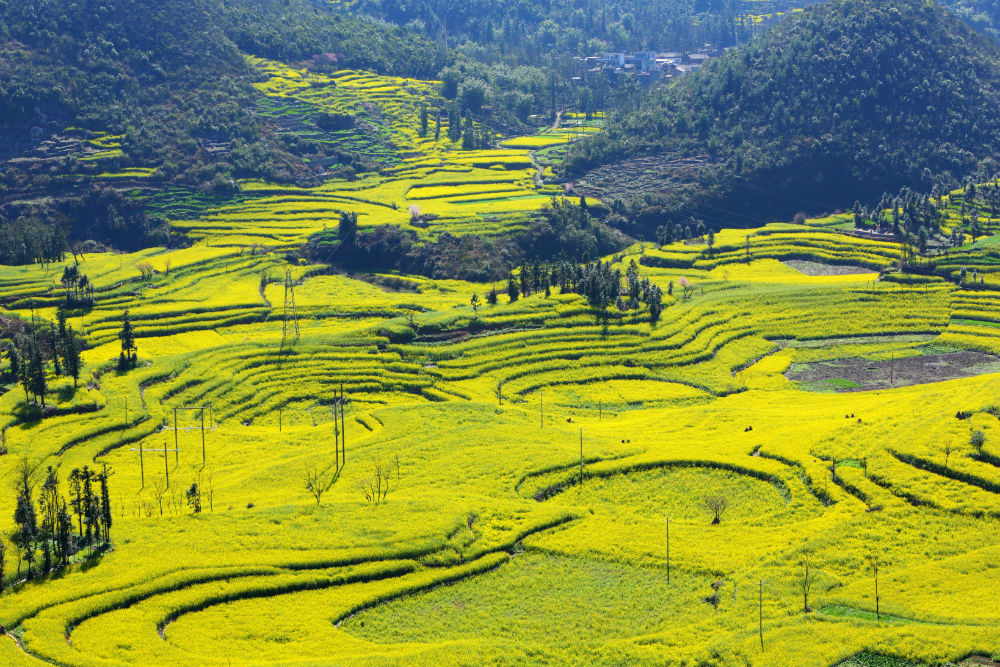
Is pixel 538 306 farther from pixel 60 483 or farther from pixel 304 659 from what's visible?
pixel 304 659

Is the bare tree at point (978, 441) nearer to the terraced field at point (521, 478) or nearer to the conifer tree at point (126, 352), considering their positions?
the terraced field at point (521, 478)

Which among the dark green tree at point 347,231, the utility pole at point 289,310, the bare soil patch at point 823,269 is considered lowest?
the utility pole at point 289,310

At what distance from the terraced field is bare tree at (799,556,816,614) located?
29 cm

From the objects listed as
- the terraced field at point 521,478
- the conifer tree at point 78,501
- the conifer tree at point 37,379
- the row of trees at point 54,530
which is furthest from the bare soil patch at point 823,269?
the row of trees at point 54,530

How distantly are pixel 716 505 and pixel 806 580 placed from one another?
51.6 ft

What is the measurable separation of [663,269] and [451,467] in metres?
89.9

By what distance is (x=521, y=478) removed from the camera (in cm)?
8931

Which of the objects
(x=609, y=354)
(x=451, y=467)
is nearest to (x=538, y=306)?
(x=609, y=354)

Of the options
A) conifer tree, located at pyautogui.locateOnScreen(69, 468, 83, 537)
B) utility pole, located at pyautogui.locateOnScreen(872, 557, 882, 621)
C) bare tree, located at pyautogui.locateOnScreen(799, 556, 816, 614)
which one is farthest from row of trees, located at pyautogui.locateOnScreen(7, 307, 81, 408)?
utility pole, located at pyautogui.locateOnScreen(872, 557, 882, 621)

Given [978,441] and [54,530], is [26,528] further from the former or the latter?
[978,441]

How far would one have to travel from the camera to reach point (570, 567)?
74.1 metres

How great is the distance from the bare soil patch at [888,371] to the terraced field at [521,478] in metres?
1.56

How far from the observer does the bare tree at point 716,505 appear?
8096cm

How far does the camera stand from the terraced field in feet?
211
